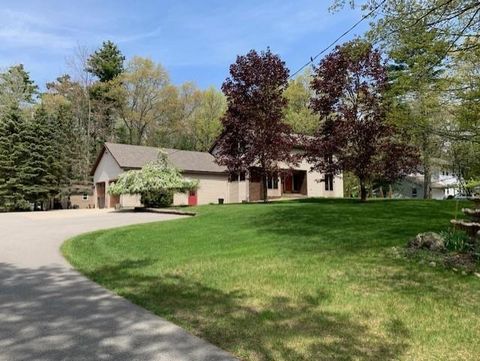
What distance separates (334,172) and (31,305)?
18327 mm

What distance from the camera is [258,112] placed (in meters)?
25.0

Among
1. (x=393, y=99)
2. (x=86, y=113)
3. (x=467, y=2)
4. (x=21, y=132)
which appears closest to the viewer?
(x=467, y=2)

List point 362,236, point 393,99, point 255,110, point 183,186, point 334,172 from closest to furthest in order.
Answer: point 362,236
point 393,99
point 334,172
point 255,110
point 183,186

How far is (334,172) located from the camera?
22812 millimetres

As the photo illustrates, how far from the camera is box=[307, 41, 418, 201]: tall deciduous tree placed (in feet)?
70.3

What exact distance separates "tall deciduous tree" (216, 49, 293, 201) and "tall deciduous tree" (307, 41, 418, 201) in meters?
2.80

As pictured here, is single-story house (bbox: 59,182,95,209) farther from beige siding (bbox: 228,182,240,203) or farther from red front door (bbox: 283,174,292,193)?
red front door (bbox: 283,174,292,193)

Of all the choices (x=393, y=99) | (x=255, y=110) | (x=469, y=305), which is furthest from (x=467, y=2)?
(x=255, y=110)

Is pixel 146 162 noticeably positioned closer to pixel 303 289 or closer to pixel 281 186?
pixel 281 186


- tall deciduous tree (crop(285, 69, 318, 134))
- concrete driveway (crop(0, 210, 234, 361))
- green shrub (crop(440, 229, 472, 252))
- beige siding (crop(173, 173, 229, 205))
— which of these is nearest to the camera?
concrete driveway (crop(0, 210, 234, 361))

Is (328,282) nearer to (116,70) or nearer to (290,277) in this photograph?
(290,277)

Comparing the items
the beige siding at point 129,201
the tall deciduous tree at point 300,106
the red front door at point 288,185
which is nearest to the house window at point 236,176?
the red front door at point 288,185

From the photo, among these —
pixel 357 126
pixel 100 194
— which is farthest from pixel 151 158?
pixel 357 126

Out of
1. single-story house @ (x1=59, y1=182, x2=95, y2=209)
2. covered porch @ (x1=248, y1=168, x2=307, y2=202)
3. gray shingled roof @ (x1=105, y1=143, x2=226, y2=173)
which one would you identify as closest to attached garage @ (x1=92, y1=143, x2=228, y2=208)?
gray shingled roof @ (x1=105, y1=143, x2=226, y2=173)
